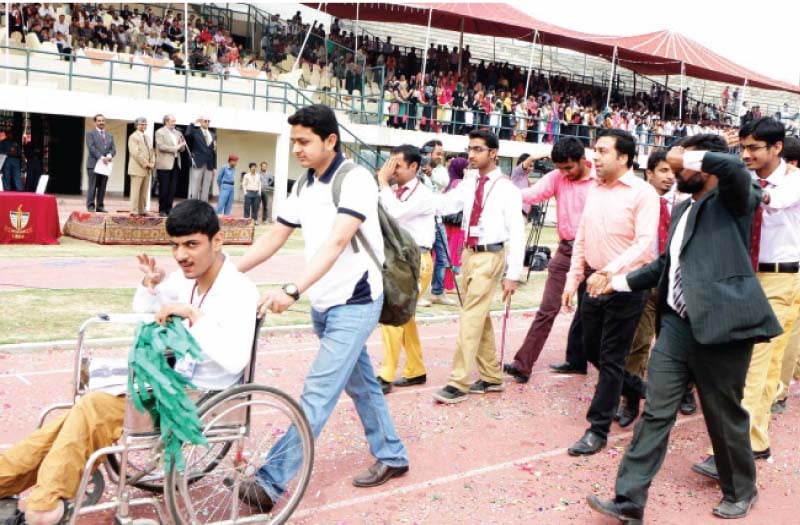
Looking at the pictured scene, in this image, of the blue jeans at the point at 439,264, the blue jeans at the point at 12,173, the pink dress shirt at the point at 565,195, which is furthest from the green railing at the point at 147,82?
the pink dress shirt at the point at 565,195

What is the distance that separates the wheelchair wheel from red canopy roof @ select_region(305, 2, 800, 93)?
2575 centimetres

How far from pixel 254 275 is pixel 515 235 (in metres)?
6.28

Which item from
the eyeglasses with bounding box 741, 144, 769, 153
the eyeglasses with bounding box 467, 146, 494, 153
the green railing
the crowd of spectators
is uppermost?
the crowd of spectators

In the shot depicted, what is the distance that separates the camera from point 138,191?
1594 centimetres

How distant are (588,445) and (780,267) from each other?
1.71 meters

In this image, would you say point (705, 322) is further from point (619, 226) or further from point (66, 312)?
point (66, 312)

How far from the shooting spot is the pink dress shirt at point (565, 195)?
288 inches

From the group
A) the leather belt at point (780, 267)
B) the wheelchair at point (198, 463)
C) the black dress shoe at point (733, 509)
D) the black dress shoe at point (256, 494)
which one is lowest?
the black dress shoe at point (733, 509)

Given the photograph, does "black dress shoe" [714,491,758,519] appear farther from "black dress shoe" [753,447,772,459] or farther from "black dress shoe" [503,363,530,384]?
"black dress shoe" [503,363,530,384]

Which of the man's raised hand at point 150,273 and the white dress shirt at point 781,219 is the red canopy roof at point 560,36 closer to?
the white dress shirt at point 781,219

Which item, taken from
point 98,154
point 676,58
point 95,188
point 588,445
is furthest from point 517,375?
point 676,58

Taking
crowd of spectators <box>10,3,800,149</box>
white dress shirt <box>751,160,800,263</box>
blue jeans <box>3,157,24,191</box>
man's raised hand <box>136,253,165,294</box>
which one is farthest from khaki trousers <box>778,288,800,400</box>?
crowd of spectators <box>10,3,800,149</box>

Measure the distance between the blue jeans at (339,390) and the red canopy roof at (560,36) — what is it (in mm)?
25105

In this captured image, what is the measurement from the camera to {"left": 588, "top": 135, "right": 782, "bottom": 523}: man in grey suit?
A: 427cm
